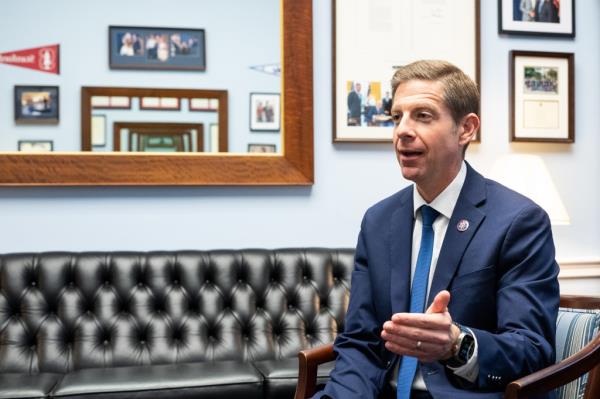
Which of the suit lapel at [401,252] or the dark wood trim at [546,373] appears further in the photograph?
the suit lapel at [401,252]

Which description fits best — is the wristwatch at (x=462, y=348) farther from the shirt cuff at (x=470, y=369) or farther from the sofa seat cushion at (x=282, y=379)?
the sofa seat cushion at (x=282, y=379)

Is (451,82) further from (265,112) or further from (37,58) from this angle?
(37,58)

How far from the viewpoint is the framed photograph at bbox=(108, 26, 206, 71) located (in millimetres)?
3416

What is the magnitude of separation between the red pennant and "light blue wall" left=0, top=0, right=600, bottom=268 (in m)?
0.09

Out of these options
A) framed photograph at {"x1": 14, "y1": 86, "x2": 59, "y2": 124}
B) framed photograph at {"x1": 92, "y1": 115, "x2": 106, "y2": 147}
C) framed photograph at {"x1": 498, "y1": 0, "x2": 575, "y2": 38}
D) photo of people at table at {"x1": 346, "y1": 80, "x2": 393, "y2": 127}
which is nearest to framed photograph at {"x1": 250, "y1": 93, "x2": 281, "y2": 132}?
photo of people at table at {"x1": 346, "y1": 80, "x2": 393, "y2": 127}

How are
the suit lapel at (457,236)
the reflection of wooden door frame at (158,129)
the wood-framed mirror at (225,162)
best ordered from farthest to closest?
the reflection of wooden door frame at (158,129), the wood-framed mirror at (225,162), the suit lapel at (457,236)

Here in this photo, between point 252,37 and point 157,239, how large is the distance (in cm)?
123

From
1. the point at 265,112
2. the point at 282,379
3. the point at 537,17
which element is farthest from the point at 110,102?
the point at 537,17

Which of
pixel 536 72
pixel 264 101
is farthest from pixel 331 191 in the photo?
pixel 536 72

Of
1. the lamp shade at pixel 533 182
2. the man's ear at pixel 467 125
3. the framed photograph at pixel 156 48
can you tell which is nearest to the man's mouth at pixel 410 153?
the man's ear at pixel 467 125

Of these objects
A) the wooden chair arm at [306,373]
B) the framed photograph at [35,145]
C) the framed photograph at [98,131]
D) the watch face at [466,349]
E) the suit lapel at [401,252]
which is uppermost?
the framed photograph at [98,131]

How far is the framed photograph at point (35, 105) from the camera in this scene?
3.32 meters

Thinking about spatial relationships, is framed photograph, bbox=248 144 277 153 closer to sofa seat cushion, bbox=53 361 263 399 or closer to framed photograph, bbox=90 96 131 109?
framed photograph, bbox=90 96 131 109

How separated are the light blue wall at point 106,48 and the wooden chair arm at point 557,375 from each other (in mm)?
2162
